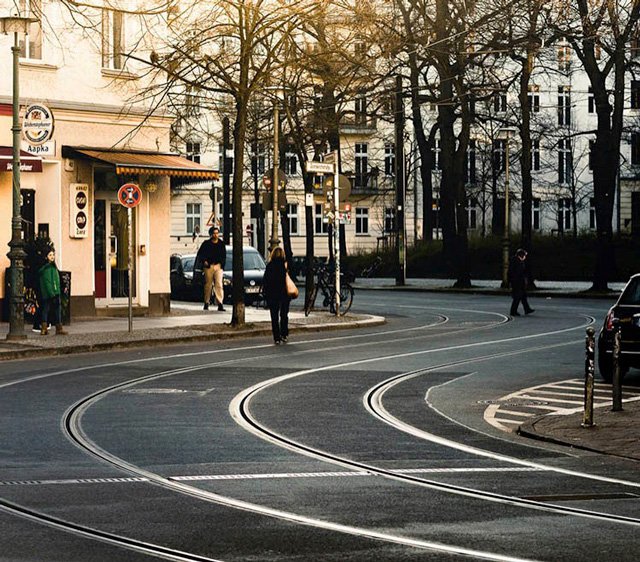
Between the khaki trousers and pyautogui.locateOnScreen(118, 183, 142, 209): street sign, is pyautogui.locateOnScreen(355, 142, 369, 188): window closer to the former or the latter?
the khaki trousers

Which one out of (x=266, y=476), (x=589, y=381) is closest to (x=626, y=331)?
(x=589, y=381)

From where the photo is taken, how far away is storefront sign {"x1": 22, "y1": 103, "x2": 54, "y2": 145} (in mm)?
25203

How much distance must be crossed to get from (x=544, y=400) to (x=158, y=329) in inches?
520

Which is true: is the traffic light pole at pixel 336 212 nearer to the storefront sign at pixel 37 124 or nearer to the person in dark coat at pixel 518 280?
the person in dark coat at pixel 518 280

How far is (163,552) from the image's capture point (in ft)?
24.8

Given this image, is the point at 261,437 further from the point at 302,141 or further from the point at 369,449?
the point at 302,141

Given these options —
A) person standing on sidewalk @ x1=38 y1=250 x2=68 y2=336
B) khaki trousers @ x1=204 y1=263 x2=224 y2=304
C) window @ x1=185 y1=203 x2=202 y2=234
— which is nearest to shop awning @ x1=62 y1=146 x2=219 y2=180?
khaki trousers @ x1=204 y1=263 x2=224 y2=304

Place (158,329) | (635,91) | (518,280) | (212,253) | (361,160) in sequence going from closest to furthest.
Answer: (158,329), (518,280), (212,253), (635,91), (361,160)

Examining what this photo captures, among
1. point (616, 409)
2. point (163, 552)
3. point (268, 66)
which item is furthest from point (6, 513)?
point (268, 66)

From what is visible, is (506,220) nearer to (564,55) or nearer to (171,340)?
(564,55)

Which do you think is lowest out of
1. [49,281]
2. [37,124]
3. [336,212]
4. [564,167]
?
[49,281]

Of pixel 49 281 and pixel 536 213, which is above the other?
pixel 536 213

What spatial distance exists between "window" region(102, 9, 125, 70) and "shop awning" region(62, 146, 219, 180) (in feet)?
6.76

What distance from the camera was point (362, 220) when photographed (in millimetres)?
97875
